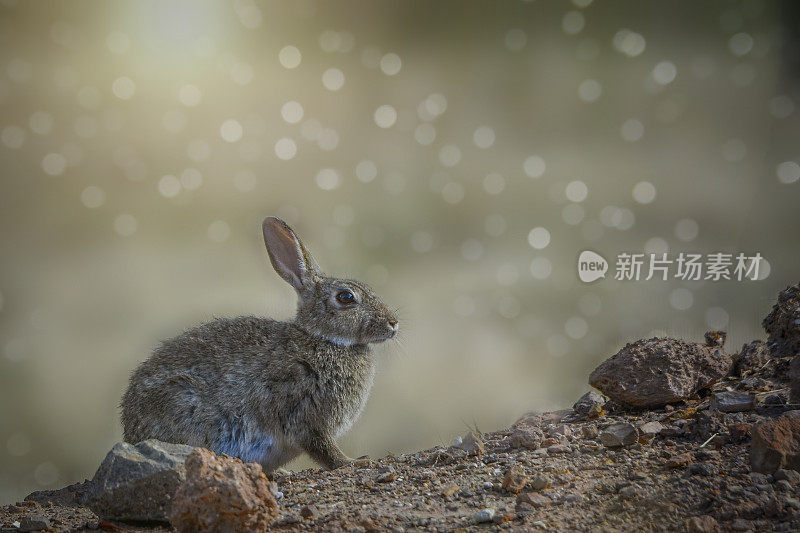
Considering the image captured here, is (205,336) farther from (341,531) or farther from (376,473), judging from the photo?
(341,531)

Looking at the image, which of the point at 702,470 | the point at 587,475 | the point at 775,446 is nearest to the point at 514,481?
the point at 587,475

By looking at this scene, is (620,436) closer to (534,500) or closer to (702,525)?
(534,500)

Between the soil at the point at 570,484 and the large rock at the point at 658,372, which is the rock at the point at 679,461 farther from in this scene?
the large rock at the point at 658,372

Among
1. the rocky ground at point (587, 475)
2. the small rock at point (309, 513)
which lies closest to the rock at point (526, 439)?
the rocky ground at point (587, 475)


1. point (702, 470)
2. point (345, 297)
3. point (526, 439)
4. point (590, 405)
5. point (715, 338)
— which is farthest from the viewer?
point (715, 338)

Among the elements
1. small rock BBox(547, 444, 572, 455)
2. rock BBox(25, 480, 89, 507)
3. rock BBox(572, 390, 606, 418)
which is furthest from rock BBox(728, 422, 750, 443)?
rock BBox(25, 480, 89, 507)

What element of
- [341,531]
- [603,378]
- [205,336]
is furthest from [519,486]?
[205,336]
